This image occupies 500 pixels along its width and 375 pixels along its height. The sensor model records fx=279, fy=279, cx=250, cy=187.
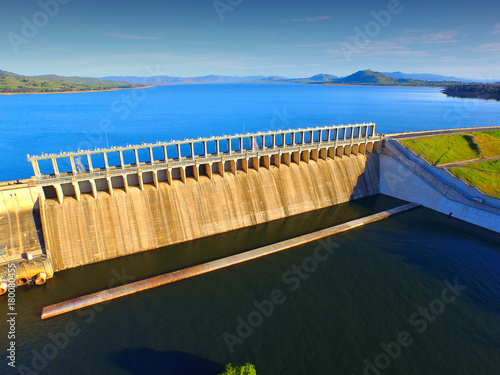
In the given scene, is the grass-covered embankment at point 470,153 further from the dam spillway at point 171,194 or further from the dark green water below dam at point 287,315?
the dark green water below dam at point 287,315

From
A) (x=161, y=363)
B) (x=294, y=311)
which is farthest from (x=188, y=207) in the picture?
(x=161, y=363)

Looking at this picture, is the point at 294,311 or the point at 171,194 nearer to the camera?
the point at 294,311

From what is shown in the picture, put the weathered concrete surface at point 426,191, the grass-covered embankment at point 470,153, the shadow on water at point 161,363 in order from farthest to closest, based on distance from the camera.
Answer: the grass-covered embankment at point 470,153, the weathered concrete surface at point 426,191, the shadow on water at point 161,363

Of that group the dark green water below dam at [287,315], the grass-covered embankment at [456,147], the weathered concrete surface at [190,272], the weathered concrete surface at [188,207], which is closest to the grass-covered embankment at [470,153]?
the grass-covered embankment at [456,147]

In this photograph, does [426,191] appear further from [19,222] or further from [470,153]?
[19,222]

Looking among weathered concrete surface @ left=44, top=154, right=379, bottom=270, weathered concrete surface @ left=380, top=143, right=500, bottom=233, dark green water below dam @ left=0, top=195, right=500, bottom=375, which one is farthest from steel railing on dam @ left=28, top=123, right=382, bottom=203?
dark green water below dam @ left=0, top=195, right=500, bottom=375

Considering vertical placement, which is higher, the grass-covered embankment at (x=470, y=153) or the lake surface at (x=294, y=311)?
the grass-covered embankment at (x=470, y=153)
